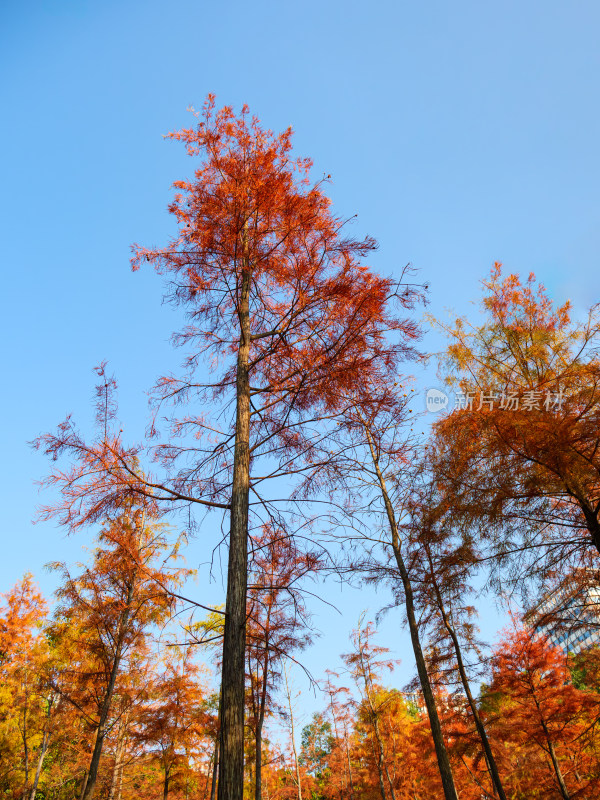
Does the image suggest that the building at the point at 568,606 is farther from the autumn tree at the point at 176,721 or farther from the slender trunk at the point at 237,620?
the autumn tree at the point at 176,721

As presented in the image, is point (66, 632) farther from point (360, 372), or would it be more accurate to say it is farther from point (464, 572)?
point (360, 372)

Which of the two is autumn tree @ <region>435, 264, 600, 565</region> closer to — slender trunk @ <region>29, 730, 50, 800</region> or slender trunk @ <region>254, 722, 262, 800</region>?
slender trunk @ <region>254, 722, 262, 800</region>

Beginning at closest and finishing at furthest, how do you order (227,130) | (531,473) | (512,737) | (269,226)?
1. (531,473)
2. (269,226)
3. (227,130)
4. (512,737)

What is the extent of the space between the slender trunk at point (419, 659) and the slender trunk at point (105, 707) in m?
6.29

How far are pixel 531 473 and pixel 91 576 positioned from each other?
970 centimetres

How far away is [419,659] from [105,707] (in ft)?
22.1

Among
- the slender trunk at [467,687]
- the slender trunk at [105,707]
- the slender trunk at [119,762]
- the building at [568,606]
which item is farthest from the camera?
the slender trunk at [119,762]

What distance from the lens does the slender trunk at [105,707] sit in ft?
28.6

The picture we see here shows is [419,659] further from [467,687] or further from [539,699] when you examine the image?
[539,699]

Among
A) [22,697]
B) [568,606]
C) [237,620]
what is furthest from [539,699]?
[22,697]

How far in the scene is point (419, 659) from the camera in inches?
353

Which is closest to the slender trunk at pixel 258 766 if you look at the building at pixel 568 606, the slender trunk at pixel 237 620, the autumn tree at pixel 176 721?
the autumn tree at pixel 176 721

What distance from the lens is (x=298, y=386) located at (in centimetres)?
570

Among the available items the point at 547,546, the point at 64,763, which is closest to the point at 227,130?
the point at 547,546
